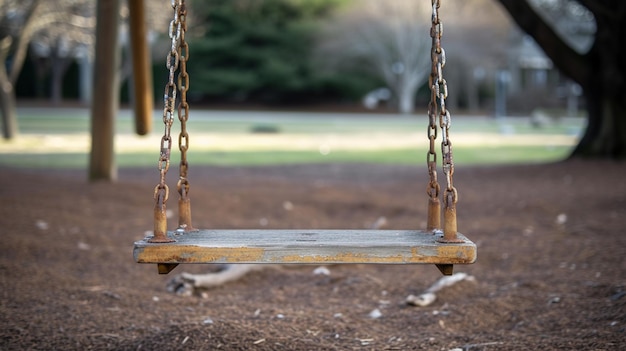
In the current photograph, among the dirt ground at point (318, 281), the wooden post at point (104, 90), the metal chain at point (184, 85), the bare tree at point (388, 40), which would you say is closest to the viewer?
the metal chain at point (184, 85)

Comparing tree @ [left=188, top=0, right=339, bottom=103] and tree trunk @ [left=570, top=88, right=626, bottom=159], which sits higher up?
tree @ [left=188, top=0, right=339, bottom=103]

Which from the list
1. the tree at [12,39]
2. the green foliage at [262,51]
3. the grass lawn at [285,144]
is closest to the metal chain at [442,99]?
the grass lawn at [285,144]

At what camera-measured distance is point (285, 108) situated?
4438 centimetres

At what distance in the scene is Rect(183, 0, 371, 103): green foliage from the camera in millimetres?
40969

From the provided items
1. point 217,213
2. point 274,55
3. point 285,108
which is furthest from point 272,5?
point 217,213

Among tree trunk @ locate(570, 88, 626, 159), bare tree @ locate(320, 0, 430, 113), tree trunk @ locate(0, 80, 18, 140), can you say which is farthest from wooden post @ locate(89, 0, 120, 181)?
bare tree @ locate(320, 0, 430, 113)

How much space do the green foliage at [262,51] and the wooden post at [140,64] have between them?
3242cm

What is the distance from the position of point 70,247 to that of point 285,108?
3837cm

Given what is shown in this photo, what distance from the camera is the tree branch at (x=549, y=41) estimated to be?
11633 mm

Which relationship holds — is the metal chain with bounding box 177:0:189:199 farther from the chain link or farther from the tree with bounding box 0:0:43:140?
the tree with bounding box 0:0:43:140

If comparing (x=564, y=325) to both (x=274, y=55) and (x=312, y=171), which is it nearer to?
(x=312, y=171)

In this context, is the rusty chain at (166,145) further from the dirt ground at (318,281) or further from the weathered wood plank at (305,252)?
the dirt ground at (318,281)

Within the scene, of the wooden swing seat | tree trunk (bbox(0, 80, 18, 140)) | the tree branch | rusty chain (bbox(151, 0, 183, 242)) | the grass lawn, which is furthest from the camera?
tree trunk (bbox(0, 80, 18, 140))

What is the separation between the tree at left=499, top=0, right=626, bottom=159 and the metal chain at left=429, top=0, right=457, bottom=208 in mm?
8708
